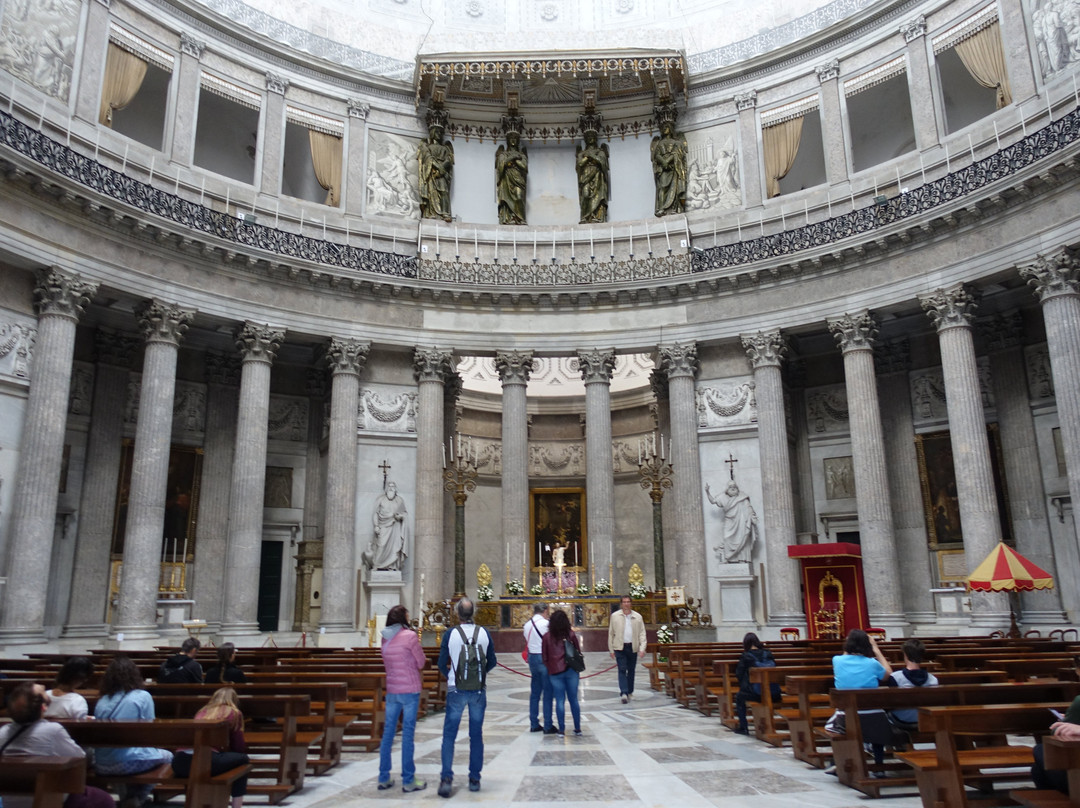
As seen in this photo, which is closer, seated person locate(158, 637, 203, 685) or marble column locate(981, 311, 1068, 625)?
seated person locate(158, 637, 203, 685)

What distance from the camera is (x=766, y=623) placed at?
23.8m

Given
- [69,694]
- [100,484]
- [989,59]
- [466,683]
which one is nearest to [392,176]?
[100,484]

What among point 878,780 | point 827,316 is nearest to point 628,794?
point 878,780

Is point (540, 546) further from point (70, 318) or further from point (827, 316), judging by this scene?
point (70, 318)

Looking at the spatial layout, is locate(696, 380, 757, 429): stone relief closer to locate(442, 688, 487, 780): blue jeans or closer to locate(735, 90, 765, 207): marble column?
locate(735, 90, 765, 207): marble column

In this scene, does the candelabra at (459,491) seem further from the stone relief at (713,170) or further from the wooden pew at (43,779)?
the wooden pew at (43,779)

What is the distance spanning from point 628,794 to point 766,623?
1776cm

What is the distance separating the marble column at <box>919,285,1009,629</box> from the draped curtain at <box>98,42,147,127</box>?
2339 centimetres

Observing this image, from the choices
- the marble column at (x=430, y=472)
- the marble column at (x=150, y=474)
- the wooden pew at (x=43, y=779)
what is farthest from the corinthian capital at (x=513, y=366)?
the wooden pew at (x=43, y=779)

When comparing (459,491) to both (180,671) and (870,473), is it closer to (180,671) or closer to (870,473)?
(870,473)

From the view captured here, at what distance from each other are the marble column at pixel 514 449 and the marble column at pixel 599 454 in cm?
198

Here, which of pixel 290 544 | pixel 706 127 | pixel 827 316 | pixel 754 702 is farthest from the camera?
pixel 706 127

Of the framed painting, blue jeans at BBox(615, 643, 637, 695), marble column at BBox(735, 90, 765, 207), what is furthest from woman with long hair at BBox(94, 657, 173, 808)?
the framed painting

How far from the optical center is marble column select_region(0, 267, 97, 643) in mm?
18219
